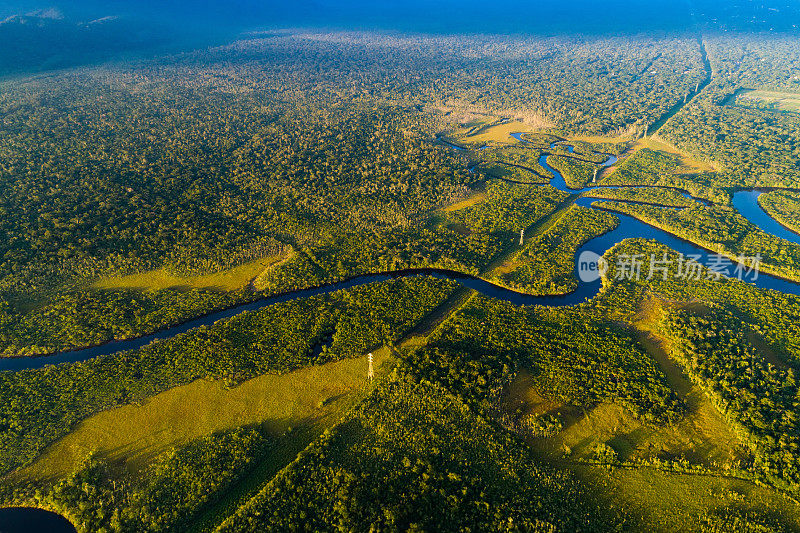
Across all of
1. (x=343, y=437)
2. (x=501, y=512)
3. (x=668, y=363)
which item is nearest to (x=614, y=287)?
(x=668, y=363)

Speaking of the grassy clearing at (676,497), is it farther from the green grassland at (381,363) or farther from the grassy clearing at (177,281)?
the grassy clearing at (177,281)

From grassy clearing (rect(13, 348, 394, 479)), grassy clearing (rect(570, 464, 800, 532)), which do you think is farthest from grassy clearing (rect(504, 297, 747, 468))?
grassy clearing (rect(13, 348, 394, 479))

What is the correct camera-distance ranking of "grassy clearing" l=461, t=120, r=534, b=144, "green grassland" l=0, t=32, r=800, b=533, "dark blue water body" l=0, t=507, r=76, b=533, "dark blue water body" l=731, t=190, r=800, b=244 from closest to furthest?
"dark blue water body" l=0, t=507, r=76, b=533, "green grassland" l=0, t=32, r=800, b=533, "dark blue water body" l=731, t=190, r=800, b=244, "grassy clearing" l=461, t=120, r=534, b=144

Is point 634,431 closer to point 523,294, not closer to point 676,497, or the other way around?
point 676,497

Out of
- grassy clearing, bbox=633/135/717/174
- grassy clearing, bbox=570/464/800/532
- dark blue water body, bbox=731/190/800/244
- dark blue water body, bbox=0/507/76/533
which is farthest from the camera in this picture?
grassy clearing, bbox=633/135/717/174

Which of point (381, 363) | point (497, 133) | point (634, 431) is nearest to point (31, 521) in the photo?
point (381, 363)

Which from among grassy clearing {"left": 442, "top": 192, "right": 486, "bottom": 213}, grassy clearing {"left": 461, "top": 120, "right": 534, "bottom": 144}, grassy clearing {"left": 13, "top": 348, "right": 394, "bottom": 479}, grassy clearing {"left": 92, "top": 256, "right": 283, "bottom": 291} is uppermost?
grassy clearing {"left": 461, "top": 120, "right": 534, "bottom": 144}

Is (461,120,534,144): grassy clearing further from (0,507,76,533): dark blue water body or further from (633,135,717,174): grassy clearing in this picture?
(0,507,76,533): dark blue water body
